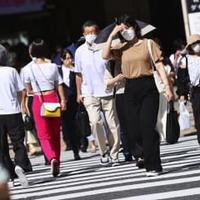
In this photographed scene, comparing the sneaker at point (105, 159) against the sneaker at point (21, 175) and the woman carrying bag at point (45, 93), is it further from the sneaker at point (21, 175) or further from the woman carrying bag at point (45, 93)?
the sneaker at point (21, 175)

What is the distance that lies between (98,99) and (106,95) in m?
0.13

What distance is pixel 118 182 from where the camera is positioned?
805 centimetres

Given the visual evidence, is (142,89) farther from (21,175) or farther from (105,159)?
(105,159)

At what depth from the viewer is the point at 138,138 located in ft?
27.6

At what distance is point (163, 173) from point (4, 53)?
222 centimetres

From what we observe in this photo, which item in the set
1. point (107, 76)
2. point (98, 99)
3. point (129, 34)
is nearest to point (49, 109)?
point (107, 76)

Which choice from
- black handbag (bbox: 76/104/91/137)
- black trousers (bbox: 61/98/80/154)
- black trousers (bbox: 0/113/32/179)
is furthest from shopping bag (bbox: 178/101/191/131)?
black trousers (bbox: 0/113/32/179)

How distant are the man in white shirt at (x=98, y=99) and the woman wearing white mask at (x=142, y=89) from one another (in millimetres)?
1691

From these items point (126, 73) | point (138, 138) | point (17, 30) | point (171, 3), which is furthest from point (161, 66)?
point (17, 30)

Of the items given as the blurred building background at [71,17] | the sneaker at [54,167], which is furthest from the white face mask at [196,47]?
the blurred building background at [71,17]

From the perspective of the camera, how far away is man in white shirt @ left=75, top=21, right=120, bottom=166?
9836mm

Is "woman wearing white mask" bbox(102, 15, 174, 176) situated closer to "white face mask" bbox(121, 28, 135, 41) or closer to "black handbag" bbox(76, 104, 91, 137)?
"white face mask" bbox(121, 28, 135, 41)

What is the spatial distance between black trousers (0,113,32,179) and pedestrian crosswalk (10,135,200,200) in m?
0.28

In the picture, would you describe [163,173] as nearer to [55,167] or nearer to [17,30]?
[55,167]
